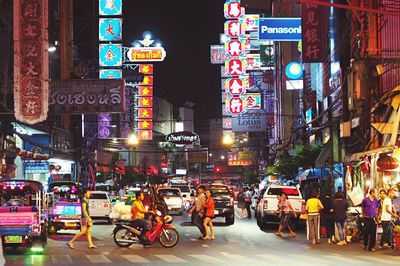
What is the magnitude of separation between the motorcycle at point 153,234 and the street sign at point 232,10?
37.6 metres

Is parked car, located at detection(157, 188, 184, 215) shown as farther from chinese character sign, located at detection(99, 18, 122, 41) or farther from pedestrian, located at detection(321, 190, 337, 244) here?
pedestrian, located at detection(321, 190, 337, 244)

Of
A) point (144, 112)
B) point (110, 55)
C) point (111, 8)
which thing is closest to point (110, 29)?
point (111, 8)

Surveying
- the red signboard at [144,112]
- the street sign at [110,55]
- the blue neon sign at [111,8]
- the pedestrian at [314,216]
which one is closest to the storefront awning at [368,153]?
the pedestrian at [314,216]

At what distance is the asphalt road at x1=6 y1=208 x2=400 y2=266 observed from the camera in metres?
16.1

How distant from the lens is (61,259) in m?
17.0

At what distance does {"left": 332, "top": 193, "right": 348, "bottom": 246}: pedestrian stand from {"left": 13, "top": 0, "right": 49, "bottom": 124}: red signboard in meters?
14.1

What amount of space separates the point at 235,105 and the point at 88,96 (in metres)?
27.7

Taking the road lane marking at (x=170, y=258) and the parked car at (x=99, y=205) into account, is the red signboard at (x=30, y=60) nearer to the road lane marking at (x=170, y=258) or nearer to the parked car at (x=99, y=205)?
the parked car at (x=99, y=205)

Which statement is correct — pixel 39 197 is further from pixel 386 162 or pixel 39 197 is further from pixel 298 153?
pixel 298 153

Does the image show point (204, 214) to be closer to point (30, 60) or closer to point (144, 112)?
point (30, 60)

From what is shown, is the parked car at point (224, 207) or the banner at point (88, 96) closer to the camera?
the parked car at point (224, 207)

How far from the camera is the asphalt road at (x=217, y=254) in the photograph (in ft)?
52.8

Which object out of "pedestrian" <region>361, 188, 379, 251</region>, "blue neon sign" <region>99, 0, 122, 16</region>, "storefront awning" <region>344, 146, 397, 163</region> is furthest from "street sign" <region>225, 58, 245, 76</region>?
"pedestrian" <region>361, 188, 379, 251</region>

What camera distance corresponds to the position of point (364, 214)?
19.5 metres
